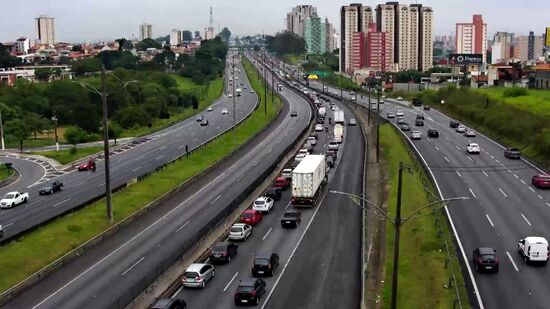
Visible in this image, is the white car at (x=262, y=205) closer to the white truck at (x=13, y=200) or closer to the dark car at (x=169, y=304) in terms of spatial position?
the white truck at (x=13, y=200)

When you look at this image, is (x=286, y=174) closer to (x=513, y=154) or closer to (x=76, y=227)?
(x=513, y=154)

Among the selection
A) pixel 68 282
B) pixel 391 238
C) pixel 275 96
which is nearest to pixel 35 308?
pixel 68 282

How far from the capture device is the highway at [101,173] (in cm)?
4694

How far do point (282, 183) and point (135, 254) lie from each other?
2172cm

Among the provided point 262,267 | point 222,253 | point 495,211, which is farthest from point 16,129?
point 262,267

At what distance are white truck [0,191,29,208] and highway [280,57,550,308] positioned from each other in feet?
100

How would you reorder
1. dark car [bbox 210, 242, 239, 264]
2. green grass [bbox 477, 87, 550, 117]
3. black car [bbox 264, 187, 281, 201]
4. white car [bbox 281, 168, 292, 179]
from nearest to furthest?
dark car [bbox 210, 242, 239, 264] → black car [bbox 264, 187, 281, 201] → white car [bbox 281, 168, 292, 179] → green grass [bbox 477, 87, 550, 117]

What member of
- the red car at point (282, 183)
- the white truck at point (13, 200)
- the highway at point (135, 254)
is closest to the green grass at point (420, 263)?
the red car at point (282, 183)

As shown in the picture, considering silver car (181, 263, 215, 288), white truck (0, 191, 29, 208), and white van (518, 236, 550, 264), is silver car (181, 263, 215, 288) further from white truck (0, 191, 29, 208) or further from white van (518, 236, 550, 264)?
white truck (0, 191, 29, 208)

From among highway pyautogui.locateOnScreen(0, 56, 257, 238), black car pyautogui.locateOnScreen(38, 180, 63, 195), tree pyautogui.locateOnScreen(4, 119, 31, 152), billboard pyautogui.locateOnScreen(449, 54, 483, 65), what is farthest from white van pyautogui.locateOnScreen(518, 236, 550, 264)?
billboard pyautogui.locateOnScreen(449, 54, 483, 65)

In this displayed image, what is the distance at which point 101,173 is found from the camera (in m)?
64.5

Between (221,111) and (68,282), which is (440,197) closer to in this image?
(68,282)

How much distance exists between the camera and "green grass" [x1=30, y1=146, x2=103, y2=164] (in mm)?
75637

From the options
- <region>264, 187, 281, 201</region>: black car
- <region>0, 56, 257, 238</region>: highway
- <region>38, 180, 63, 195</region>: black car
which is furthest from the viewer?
<region>38, 180, 63, 195</region>: black car
